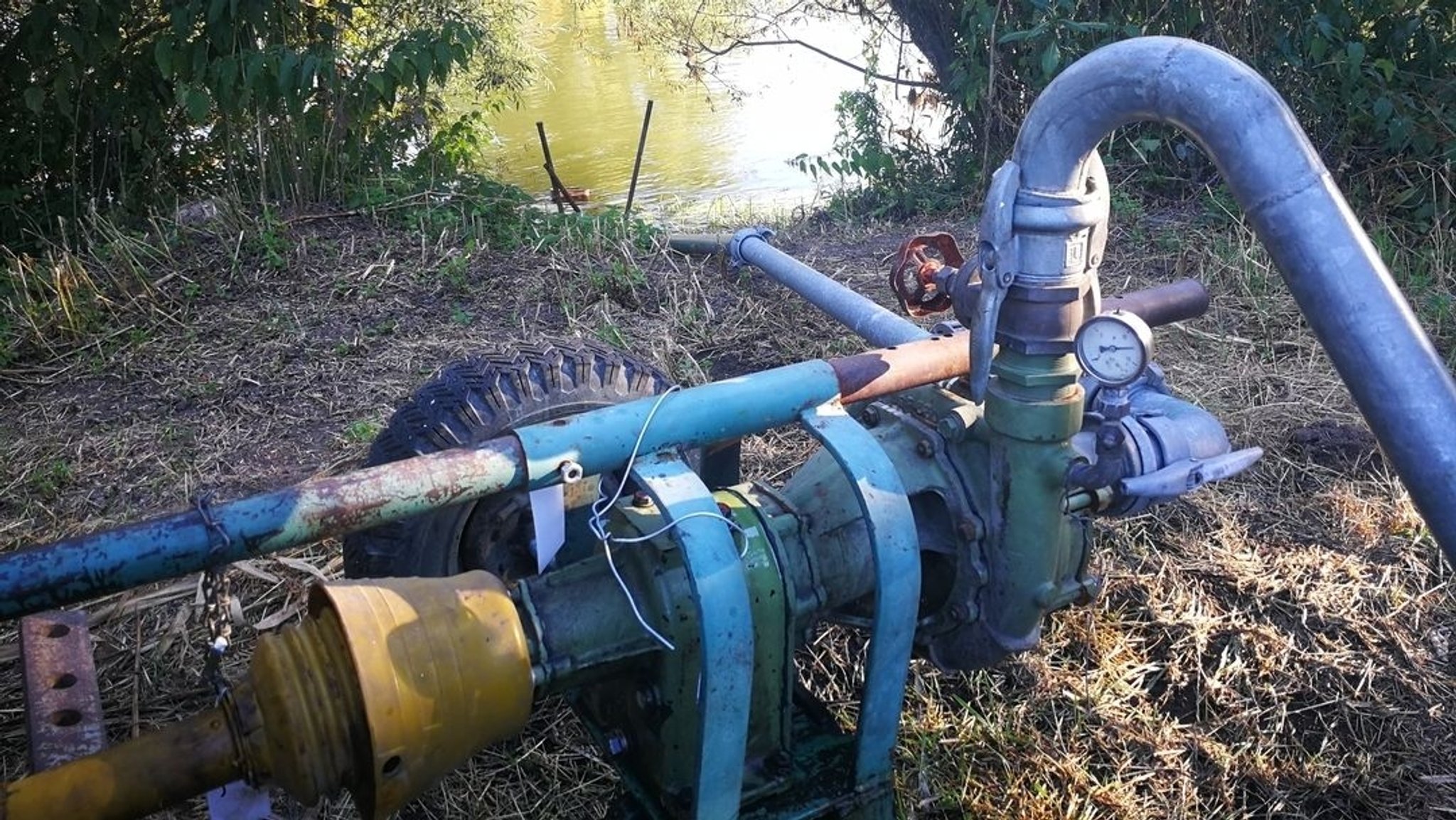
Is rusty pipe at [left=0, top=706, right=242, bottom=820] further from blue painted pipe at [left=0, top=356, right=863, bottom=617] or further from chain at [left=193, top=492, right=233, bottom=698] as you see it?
blue painted pipe at [left=0, top=356, right=863, bottom=617]

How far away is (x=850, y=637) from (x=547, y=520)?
1.08 meters

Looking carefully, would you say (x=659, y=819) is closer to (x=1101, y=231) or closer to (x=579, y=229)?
(x=1101, y=231)

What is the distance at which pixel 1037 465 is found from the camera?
1646 millimetres

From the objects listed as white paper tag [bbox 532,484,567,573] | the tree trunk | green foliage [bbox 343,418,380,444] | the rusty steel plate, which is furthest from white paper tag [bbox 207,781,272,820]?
the tree trunk

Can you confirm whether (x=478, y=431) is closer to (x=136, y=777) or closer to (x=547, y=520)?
(x=547, y=520)

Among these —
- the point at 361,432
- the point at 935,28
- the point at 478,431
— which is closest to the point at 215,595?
the point at 478,431

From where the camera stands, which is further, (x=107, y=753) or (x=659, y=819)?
(x=659, y=819)

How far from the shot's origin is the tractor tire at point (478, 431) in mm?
1895

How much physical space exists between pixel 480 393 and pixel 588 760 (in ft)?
2.72

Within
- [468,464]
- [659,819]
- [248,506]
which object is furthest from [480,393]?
[659,819]

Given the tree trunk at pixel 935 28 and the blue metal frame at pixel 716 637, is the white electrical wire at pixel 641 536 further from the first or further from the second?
the tree trunk at pixel 935 28

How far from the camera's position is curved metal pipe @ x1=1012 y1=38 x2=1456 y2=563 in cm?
121

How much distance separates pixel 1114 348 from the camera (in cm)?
153

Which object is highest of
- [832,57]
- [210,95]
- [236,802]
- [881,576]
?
[832,57]
